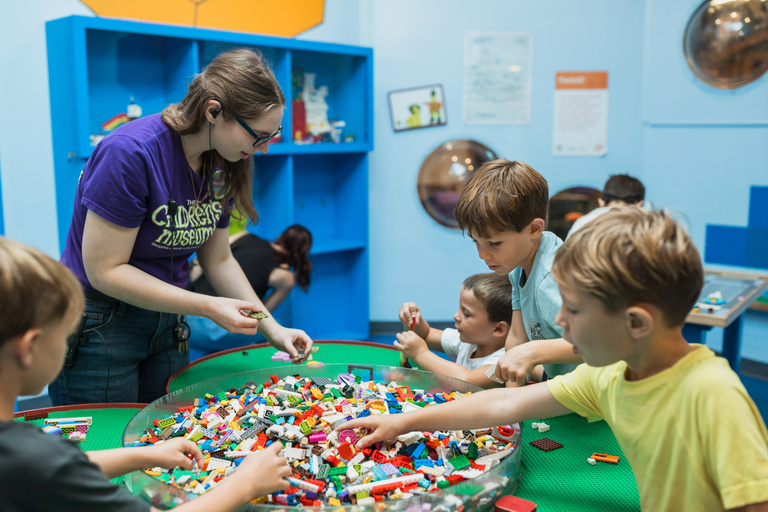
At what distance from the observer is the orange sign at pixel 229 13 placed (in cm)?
366

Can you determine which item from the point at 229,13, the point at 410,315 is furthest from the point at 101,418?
the point at 229,13

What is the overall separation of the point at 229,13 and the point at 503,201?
10.3ft

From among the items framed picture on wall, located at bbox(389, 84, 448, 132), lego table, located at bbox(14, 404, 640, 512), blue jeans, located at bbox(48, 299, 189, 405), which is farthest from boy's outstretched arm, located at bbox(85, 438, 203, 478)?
framed picture on wall, located at bbox(389, 84, 448, 132)

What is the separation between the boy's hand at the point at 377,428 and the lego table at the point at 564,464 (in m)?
0.28

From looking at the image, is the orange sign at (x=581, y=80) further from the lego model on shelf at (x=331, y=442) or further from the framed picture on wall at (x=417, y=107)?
the lego model on shelf at (x=331, y=442)

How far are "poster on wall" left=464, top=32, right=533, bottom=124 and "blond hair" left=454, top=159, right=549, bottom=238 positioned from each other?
11.2ft

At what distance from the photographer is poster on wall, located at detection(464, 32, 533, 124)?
4.93 m

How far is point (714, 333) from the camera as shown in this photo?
4.68 meters

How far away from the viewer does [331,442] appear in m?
1.39

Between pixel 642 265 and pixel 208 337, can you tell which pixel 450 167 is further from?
pixel 642 265

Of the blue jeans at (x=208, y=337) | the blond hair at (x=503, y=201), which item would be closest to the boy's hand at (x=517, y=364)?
the blond hair at (x=503, y=201)

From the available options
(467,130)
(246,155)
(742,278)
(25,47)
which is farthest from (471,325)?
(467,130)

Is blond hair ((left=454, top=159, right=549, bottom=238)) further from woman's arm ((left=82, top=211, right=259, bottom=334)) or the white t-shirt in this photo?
woman's arm ((left=82, top=211, right=259, bottom=334))

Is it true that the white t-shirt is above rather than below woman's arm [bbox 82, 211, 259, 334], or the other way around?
below
